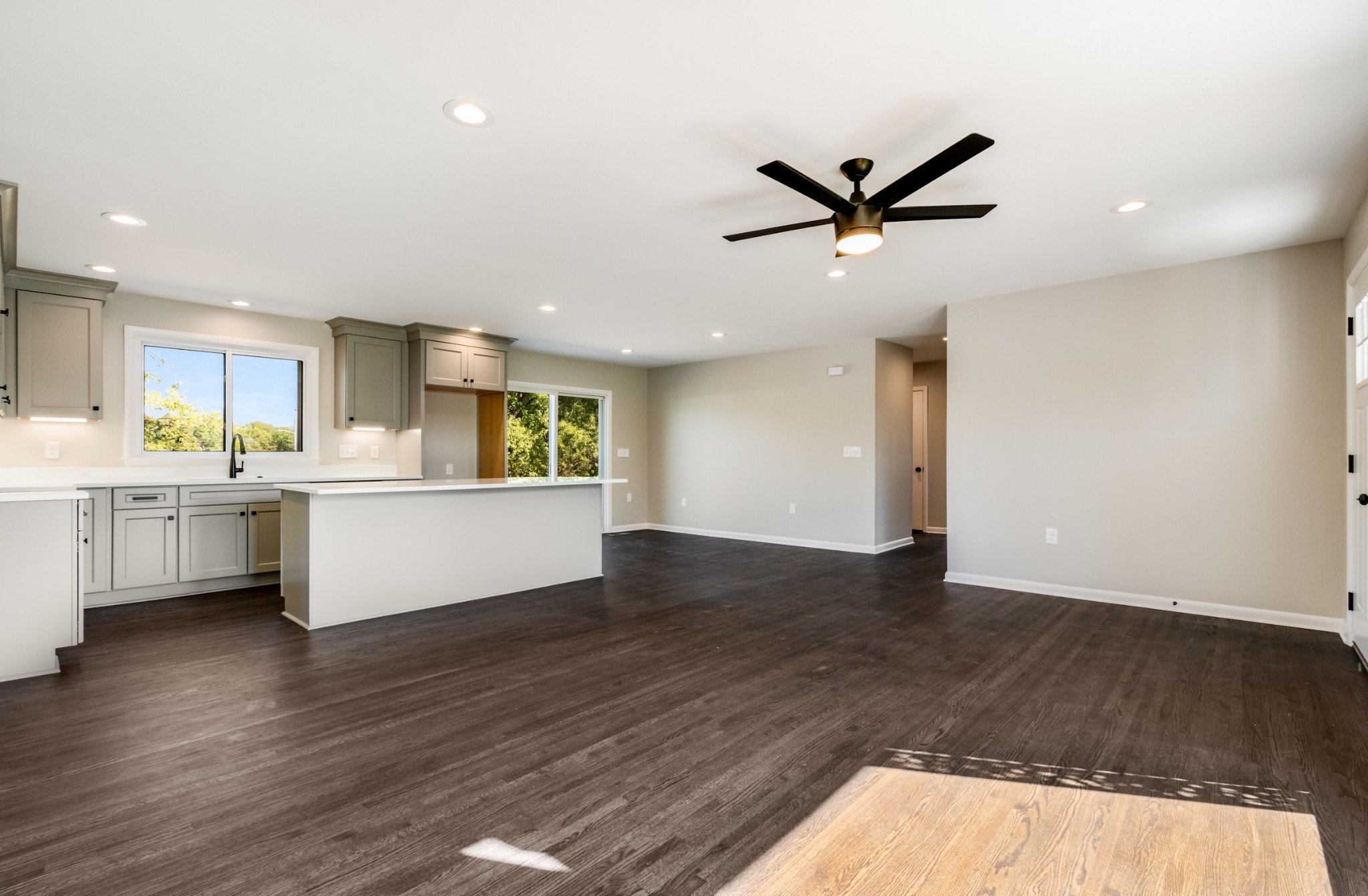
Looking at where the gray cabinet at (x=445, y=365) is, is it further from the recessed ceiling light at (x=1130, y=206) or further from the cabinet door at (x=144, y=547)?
the recessed ceiling light at (x=1130, y=206)

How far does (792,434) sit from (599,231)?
178 inches

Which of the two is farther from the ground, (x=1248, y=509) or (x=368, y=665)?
(x=1248, y=509)

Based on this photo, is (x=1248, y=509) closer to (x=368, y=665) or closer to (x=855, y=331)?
(x=855, y=331)

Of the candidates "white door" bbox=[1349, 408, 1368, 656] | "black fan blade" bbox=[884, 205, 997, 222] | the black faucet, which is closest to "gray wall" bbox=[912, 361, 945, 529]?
"white door" bbox=[1349, 408, 1368, 656]

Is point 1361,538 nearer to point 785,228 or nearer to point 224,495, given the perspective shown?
point 785,228

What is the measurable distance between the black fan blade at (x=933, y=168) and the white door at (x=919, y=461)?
6646mm

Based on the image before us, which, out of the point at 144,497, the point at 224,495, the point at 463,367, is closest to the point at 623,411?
the point at 463,367

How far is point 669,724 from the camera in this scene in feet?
8.34

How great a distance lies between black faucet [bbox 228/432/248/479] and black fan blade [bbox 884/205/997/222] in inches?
211

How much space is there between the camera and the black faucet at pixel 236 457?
5.27 metres

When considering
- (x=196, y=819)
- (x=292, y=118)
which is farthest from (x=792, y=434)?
(x=196, y=819)

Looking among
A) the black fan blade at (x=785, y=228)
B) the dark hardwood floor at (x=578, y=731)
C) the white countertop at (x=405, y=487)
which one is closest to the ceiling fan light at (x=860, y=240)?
the black fan blade at (x=785, y=228)

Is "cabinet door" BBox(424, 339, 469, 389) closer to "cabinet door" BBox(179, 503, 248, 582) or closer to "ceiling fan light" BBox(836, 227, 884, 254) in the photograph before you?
"cabinet door" BBox(179, 503, 248, 582)

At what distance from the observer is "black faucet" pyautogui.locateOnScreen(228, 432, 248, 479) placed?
527 centimetres
